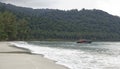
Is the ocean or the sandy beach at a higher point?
the sandy beach

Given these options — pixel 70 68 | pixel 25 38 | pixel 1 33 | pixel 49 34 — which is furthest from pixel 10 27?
pixel 70 68

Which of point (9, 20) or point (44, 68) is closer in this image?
point (44, 68)

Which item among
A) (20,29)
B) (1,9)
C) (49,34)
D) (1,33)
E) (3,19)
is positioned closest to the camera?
(1,33)

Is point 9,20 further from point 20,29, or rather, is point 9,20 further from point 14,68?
point 14,68

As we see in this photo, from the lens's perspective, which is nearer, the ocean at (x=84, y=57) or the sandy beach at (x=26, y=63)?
the sandy beach at (x=26, y=63)

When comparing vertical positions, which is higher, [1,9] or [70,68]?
[1,9]

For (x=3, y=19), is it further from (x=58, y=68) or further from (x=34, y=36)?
(x=58, y=68)

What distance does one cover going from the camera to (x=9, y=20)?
13375 centimetres

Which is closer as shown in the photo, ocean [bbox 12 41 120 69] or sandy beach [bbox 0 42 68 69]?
sandy beach [bbox 0 42 68 69]

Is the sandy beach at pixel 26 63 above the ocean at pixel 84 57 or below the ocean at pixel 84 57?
above

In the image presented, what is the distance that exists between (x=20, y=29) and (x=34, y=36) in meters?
34.5

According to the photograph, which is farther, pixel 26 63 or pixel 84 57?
Answer: pixel 84 57

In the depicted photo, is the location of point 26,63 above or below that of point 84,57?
above

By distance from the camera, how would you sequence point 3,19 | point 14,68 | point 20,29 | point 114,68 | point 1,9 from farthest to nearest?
point 1,9 → point 20,29 → point 3,19 → point 114,68 → point 14,68
